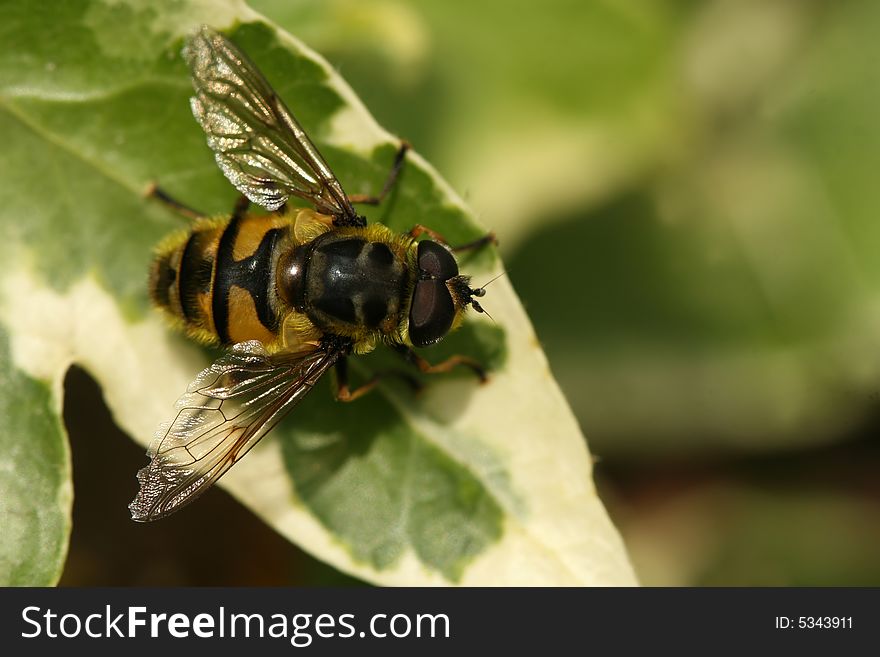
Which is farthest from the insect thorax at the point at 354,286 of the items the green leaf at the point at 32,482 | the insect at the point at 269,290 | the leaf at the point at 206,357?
the green leaf at the point at 32,482

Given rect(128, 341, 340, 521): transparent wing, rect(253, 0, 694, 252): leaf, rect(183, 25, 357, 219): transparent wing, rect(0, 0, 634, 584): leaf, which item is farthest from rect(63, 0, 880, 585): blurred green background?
rect(128, 341, 340, 521): transparent wing

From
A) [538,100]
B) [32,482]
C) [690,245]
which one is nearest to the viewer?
[32,482]

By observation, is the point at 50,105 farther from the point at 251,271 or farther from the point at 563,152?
the point at 563,152

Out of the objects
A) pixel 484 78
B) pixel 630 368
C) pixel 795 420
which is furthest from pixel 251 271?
pixel 795 420

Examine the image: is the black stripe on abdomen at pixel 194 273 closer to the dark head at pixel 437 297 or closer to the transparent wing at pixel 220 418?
the transparent wing at pixel 220 418

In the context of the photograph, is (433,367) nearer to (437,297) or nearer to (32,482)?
(437,297)

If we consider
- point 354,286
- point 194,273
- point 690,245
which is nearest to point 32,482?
point 194,273

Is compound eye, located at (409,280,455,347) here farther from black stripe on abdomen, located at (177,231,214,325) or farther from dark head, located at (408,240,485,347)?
black stripe on abdomen, located at (177,231,214,325)
